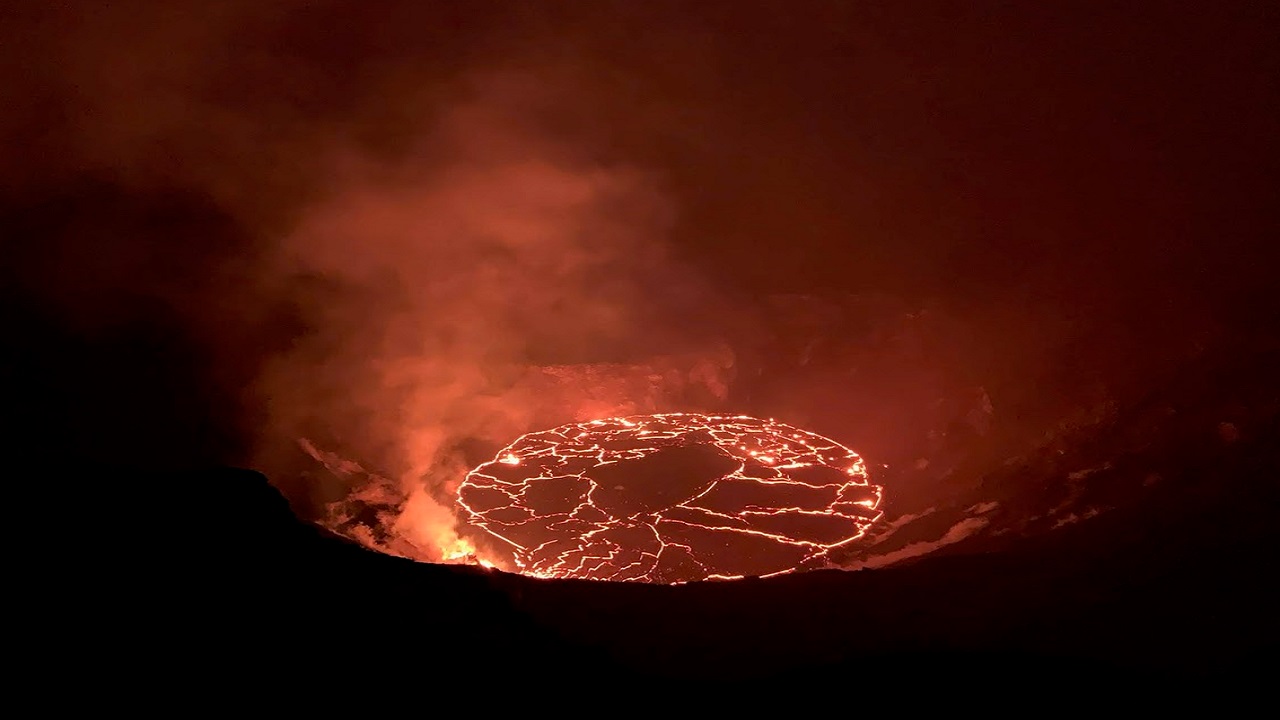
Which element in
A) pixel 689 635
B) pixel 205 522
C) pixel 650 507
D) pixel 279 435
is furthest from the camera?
pixel 279 435

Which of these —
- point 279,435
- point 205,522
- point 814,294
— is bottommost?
point 205,522

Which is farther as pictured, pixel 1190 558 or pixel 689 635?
pixel 1190 558

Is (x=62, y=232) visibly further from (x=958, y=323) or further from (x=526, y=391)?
(x=958, y=323)

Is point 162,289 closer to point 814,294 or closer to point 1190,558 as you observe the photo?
point 814,294

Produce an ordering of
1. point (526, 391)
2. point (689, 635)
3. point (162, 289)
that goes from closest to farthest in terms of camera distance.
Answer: point (689, 635) < point (162, 289) < point (526, 391)

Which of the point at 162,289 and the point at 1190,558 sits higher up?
the point at 162,289

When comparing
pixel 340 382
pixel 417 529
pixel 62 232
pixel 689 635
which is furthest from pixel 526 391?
pixel 689 635

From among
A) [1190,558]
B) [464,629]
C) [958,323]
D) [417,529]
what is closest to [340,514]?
[417,529]
